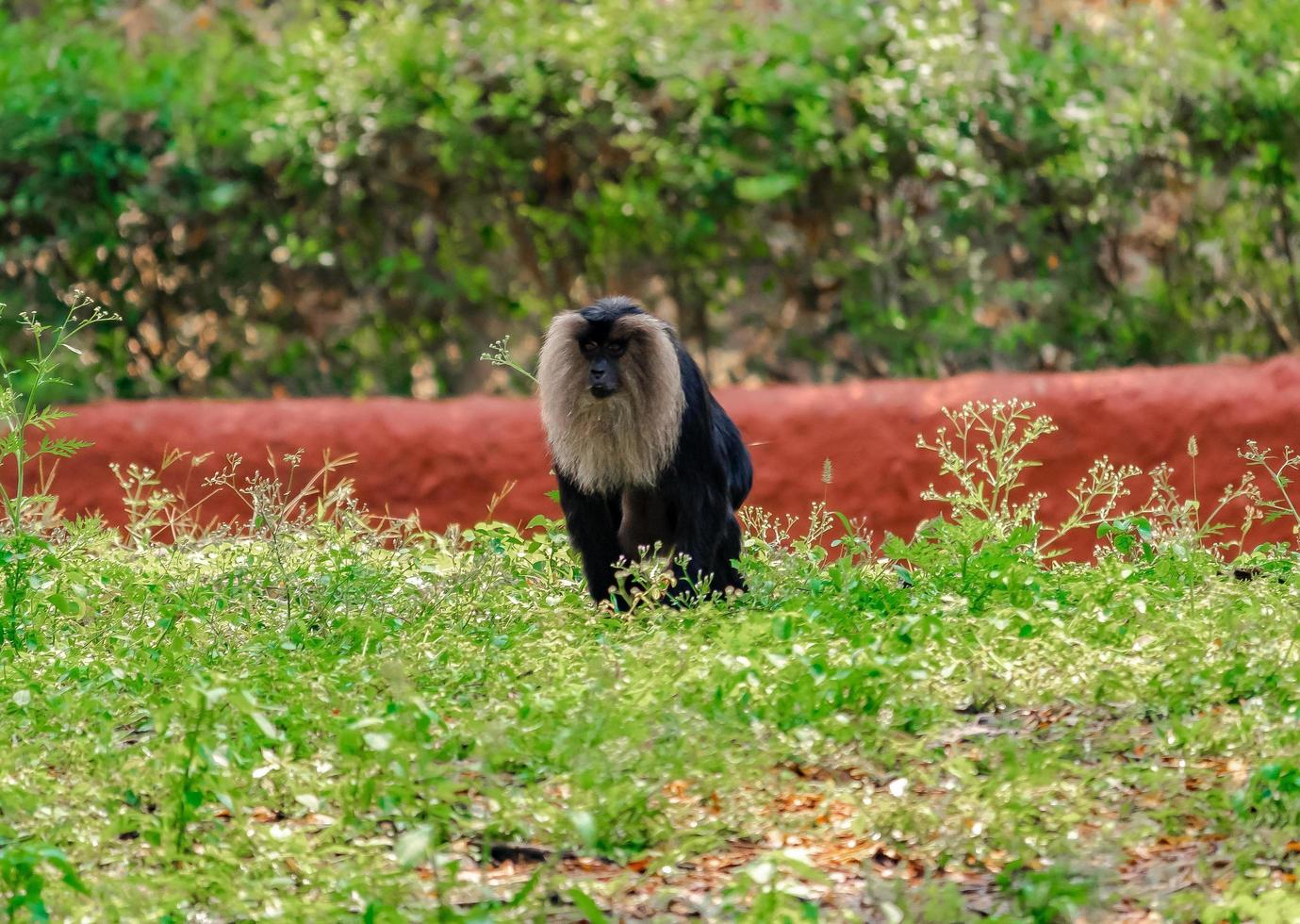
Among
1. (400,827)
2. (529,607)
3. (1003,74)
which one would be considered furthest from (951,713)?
(1003,74)

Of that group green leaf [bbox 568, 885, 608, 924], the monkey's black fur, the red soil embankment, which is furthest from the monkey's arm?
green leaf [bbox 568, 885, 608, 924]

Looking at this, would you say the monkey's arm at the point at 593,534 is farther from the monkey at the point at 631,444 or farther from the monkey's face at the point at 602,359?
the monkey's face at the point at 602,359

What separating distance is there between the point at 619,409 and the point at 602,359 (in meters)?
0.18

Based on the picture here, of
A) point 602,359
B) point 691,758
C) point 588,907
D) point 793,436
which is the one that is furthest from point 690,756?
point 793,436

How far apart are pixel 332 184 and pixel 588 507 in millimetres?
3917

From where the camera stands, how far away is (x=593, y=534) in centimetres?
609

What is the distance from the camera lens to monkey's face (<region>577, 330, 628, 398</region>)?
5.82 meters

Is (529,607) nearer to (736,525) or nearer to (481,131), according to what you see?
(736,525)

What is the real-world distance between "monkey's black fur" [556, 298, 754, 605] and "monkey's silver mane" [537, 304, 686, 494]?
56mm

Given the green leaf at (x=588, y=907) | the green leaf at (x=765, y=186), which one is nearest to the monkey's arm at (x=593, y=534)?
the green leaf at (x=588, y=907)

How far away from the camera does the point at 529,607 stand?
5.91 metres

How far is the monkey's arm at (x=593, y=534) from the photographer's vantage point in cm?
605

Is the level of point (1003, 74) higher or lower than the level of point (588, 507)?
higher

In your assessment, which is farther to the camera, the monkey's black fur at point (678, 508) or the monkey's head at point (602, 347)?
the monkey's black fur at point (678, 508)
